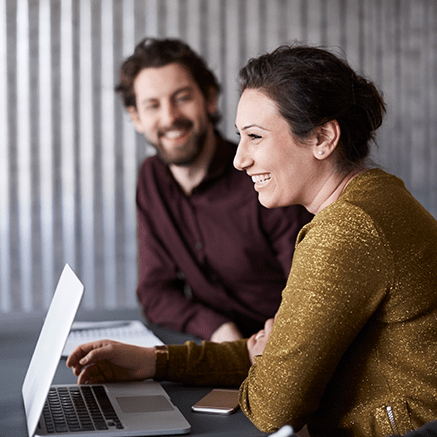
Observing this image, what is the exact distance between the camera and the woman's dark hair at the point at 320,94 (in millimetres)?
1129

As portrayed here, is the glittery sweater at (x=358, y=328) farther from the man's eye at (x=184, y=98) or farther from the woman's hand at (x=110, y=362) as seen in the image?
the man's eye at (x=184, y=98)

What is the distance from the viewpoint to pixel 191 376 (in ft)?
4.16

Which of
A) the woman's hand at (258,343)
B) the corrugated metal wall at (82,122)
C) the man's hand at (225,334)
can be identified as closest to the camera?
the woman's hand at (258,343)

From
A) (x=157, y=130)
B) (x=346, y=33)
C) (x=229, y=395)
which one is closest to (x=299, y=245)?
(x=229, y=395)

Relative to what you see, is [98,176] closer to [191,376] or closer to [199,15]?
[199,15]

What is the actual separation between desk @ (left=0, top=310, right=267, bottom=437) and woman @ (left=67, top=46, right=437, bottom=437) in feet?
0.16

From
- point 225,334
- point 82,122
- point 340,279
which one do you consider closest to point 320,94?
point 340,279

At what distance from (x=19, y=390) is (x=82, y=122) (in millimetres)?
2384

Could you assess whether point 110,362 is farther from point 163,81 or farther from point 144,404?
point 163,81

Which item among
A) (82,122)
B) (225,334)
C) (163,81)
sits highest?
(163,81)

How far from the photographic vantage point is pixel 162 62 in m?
2.11

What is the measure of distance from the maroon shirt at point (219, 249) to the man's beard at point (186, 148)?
7 cm

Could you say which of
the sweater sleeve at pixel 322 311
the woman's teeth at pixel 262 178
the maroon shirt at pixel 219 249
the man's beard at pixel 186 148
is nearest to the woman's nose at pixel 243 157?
the woman's teeth at pixel 262 178

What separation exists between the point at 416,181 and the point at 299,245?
10.2 ft
